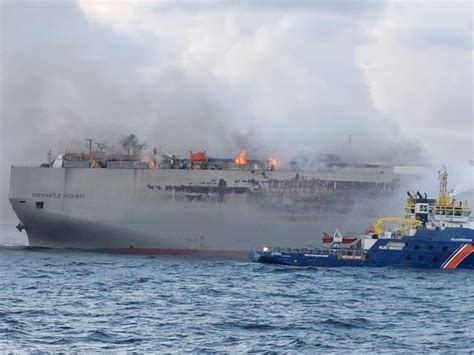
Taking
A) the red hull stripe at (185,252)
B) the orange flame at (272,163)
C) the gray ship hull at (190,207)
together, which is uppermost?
the orange flame at (272,163)

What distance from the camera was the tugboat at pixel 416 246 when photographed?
52781mm

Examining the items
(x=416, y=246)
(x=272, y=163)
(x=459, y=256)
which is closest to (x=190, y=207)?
(x=272, y=163)

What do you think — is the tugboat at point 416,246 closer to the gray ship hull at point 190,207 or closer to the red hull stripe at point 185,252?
the gray ship hull at point 190,207

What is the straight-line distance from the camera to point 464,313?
3528 cm

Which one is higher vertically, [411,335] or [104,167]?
[104,167]

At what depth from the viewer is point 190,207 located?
67562mm

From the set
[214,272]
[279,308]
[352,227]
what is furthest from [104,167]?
[279,308]

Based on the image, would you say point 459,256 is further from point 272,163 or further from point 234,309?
point 234,309

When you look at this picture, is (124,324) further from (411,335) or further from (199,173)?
(199,173)

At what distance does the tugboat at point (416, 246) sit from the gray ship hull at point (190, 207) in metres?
10.3

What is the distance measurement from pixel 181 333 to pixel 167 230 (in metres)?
38.6

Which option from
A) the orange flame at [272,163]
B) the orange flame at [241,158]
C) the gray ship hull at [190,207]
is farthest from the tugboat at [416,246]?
the orange flame at [241,158]

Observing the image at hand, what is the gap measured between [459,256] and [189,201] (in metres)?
20.2

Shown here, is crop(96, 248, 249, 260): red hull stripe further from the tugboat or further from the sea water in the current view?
the sea water
